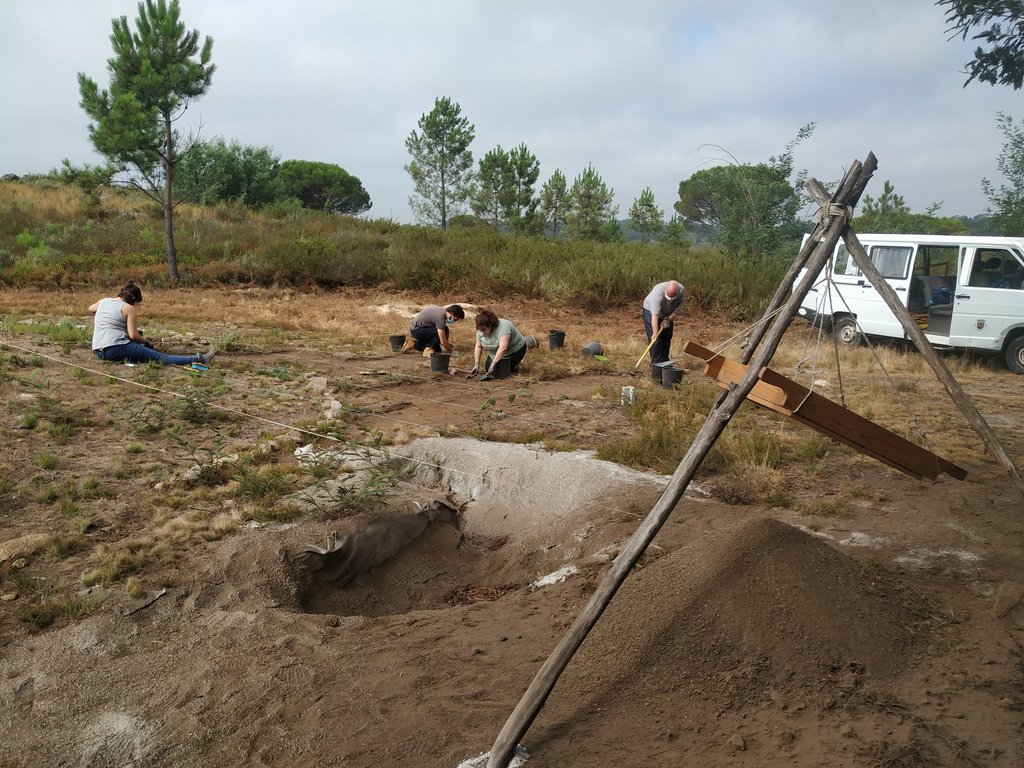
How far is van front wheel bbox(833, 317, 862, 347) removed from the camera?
34.2ft

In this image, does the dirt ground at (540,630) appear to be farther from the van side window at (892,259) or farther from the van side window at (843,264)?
the van side window at (843,264)

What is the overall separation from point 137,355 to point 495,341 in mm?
3788

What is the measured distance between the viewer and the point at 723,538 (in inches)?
139

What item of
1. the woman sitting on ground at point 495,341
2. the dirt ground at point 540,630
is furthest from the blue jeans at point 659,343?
the dirt ground at point 540,630

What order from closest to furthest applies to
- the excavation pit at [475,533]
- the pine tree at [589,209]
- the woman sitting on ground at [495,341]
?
the excavation pit at [475,533], the woman sitting on ground at [495,341], the pine tree at [589,209]

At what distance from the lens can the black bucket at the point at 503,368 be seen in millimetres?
8188

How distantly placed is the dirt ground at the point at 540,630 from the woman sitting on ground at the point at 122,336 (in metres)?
2.04

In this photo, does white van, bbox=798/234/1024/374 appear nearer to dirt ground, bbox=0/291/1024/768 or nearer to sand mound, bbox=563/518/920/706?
dirt ground, bbox=0/291/1024/768

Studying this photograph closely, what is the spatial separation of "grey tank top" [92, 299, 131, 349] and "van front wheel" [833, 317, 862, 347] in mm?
9041

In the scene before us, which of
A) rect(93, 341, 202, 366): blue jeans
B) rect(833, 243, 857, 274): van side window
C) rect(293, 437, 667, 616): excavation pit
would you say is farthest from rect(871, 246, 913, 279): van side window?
rect(93, 341, 202, 366): blue jeans

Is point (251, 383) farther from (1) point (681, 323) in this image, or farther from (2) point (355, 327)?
(1) point (681, 323)

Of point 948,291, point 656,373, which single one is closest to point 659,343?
point 656,373

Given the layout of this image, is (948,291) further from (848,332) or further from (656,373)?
(656,373)

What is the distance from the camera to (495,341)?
821cm
